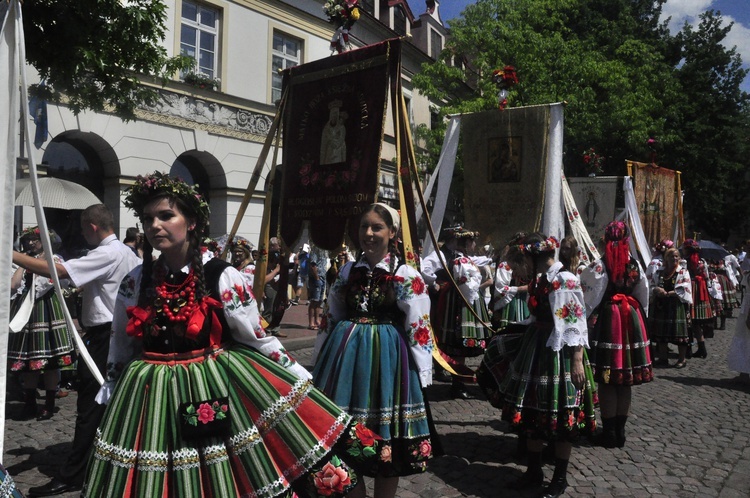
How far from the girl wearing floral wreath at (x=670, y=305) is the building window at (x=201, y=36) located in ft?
37.9

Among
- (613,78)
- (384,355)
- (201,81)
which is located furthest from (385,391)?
(613,78)

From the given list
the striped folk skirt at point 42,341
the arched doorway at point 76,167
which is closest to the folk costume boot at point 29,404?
the striped folk skirt at point 42,341

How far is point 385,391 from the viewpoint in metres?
3.53

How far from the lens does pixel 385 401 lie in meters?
3.52

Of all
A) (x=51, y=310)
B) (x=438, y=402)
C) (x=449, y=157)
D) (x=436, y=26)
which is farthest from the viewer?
(x=436, y=26)

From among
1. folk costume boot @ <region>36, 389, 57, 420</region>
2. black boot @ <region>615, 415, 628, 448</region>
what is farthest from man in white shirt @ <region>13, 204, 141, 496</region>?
black boot @ <region>615, 415, 628, 448</region>

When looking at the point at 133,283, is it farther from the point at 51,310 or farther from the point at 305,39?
the point at 305,39

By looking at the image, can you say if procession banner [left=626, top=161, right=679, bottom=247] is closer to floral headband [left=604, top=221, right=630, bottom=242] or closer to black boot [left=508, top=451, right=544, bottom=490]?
floral headband [left=604, top=221, right=630, bottom=242]

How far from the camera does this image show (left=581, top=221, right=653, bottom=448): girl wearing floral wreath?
214 inches

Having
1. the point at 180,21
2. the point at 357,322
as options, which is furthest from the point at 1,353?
the point at 180,21

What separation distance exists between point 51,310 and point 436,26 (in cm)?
2507

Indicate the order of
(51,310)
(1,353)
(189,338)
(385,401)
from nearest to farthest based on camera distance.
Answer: (1,353)
(189,338)
(385,401)
(51,310)

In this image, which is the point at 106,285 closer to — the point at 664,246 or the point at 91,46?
the point at 91,46

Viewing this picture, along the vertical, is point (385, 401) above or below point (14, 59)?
below
